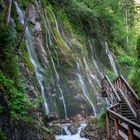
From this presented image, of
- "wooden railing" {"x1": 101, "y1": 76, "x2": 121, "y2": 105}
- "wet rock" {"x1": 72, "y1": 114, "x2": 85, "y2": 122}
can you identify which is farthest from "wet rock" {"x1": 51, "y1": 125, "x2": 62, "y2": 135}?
"wooden railing" {"x1": 101, "y1": 76, "x2": 121, "y2": 105}

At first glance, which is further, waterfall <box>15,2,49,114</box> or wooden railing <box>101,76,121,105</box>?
waterfall <box>15,2,49,114</box>

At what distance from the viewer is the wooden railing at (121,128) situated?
7552 mm

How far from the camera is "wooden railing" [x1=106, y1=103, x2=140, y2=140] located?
7552 millimetres

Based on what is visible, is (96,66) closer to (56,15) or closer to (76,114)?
(56,15)

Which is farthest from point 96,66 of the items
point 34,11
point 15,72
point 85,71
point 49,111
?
point 15,72

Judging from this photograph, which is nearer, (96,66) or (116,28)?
(96,66)

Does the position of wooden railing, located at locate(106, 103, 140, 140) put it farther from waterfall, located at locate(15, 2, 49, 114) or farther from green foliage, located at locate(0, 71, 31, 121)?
waterfall, located at locate(15, 2, 49, 114)

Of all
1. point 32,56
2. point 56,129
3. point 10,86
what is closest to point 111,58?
point 32,56

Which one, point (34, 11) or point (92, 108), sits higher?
point (34, 11)

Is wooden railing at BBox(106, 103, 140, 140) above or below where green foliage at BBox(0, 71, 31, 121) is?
below

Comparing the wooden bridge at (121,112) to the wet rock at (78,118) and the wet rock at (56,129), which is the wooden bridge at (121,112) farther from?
the wet rock at (78,118)

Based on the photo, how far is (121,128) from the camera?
10719 mm

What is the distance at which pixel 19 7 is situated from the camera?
22203mm

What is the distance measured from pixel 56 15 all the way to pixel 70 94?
960cm
